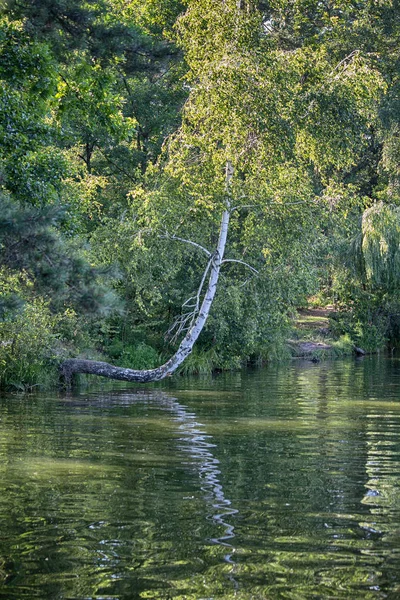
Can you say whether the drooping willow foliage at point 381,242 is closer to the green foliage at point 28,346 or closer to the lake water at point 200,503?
the green foliage at point 28,346

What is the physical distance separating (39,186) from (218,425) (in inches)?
186

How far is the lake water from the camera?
246 inches

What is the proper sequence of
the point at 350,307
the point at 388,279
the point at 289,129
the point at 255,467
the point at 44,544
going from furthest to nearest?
the point at 350,307 < the point at 388,279 < the point at 289,129 < the point at 255,467 < the point at 44,544

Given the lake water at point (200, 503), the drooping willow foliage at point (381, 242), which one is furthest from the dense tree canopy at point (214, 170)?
the drooping willow foliage at point (381, 242)

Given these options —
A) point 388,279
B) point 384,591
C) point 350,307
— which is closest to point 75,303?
point 384,591

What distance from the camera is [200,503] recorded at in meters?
8.68

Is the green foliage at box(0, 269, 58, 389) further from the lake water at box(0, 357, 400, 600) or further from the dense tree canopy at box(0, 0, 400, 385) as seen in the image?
the lake water at box(0, 357, 400, 600)

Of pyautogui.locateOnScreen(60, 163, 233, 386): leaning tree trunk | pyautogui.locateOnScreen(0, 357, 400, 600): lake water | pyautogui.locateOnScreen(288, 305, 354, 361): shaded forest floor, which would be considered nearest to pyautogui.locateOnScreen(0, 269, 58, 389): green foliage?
pyautogui.locateOnScreen(60, 163, 233, 386): leaning tree trunk

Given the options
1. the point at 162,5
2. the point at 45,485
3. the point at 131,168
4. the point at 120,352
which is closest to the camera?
the point at 45,485

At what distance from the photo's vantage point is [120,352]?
90.8ft

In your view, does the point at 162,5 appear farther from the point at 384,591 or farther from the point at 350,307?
the point at 384,591

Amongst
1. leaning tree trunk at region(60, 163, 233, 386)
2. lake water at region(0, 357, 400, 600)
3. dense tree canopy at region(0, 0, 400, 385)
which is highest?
dense tree canopy at region(0, 0, 400, 385)

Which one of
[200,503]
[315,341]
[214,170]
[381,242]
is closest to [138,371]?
[214,170]

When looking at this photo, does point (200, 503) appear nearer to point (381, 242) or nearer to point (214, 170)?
point (214, 170)
